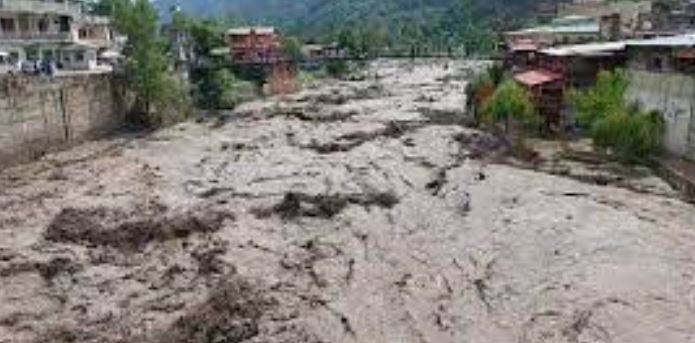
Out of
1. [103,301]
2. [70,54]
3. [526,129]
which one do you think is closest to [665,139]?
[526,129]

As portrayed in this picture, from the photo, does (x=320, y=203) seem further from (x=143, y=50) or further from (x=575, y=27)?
(x=575, y=27)

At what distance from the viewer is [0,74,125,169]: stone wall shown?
38.2 meters

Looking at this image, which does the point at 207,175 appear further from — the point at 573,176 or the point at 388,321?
the point at 388,321

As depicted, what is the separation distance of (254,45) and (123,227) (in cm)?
5684

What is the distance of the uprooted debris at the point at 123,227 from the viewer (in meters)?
25.5

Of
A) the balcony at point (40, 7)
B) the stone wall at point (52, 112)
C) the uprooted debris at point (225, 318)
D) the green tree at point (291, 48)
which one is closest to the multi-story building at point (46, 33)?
the balcony at point (40, 7)

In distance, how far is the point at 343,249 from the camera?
2380 centimetres

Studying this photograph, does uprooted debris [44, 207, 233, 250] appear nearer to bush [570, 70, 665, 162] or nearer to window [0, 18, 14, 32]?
bush [570, 70, 665, 162]

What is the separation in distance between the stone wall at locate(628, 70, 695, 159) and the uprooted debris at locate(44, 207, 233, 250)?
1551 cm

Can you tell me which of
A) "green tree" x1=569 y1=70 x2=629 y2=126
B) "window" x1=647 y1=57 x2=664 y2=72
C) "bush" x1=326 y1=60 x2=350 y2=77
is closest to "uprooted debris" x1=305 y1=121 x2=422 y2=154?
"green tree" x1=569 y1=70 x2=629 y2=126

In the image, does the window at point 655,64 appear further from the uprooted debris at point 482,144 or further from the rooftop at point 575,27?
the rooftop at point 575,27

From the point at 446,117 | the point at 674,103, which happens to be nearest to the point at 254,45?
the point at 446,117

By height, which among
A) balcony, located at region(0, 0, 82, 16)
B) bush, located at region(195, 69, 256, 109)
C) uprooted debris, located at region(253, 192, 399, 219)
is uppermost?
balcony, located at region(0, 0, 82, 16)

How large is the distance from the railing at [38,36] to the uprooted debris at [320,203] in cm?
2813
